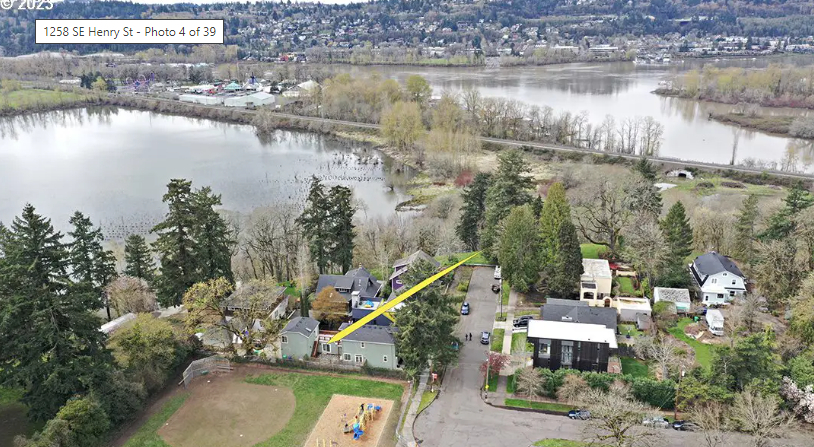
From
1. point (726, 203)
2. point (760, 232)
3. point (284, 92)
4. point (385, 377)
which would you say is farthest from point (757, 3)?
point (385, 377)

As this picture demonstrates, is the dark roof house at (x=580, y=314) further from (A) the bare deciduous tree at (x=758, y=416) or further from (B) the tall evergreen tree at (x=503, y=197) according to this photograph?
(B) the tall evergreen tree at (x=503, y=197)

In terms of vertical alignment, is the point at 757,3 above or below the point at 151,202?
above

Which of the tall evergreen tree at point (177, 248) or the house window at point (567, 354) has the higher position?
the tall evergreen tree at point (177, 248)

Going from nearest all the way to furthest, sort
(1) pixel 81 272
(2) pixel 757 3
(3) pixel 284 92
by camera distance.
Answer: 1. (1) pixel 81 272
2. (3) pixel 284 92
3. (2) pixel 757 3

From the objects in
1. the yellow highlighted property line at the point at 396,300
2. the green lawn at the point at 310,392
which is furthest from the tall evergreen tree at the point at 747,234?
the green lawn at the point at 310,392

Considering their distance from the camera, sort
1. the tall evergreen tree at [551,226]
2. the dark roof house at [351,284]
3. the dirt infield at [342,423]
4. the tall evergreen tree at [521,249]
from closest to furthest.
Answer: the dirt infield at [342,423]
the dark roof house at [351,284]
the tall evergreen tree at [521,249]
the tall evergreen tree at [551,226]

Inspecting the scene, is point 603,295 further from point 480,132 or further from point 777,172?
point 480,132

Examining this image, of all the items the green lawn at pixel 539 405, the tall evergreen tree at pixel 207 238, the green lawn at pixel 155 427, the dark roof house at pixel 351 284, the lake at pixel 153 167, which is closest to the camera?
the green lawn at pixel 155 427
